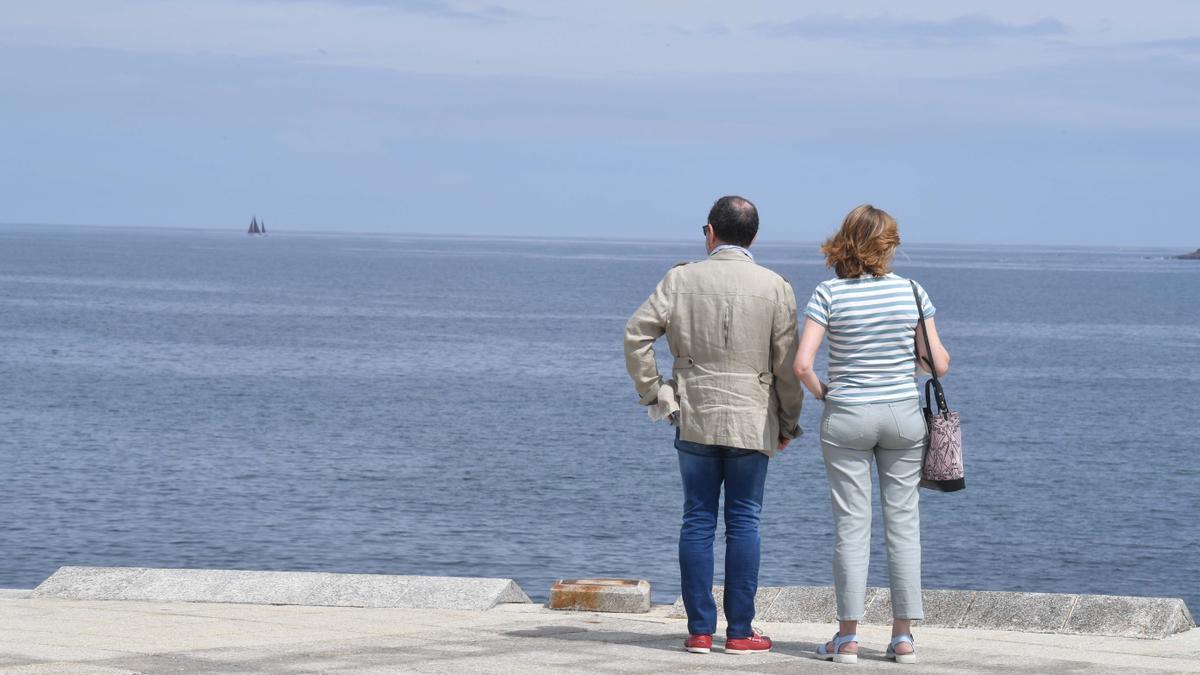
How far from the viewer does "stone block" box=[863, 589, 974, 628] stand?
25.8 feet

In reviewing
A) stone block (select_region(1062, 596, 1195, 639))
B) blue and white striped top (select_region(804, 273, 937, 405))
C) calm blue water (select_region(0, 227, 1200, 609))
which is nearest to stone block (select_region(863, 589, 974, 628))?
stone block (select_region(1062, 596, 1195, 639))

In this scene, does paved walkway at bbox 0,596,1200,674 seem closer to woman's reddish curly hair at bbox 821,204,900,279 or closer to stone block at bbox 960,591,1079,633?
stone block at bbox 960,591,1079,633

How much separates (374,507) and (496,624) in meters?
19.4

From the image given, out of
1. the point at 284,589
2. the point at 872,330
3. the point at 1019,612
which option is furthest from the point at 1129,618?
the point at 284,589

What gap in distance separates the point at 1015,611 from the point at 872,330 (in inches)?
76.4

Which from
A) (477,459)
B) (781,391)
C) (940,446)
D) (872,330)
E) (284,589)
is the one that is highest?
(872,330)

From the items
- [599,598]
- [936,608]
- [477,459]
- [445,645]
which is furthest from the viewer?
[477,459]

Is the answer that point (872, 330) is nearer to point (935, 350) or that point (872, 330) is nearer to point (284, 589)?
point (935, 350)

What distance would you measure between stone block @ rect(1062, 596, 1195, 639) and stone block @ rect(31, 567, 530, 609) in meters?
2.74

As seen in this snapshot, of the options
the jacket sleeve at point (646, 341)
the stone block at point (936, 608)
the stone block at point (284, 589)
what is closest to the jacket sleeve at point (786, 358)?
the jacket sleeve at point (646, 341)

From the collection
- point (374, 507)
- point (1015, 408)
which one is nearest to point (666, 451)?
Result: point (374, 507)

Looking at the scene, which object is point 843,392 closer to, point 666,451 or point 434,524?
point 434,524

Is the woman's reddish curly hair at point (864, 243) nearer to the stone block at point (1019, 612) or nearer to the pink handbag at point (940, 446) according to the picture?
the pink handbag at point (940, 446)

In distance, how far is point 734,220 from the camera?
22.1ft
